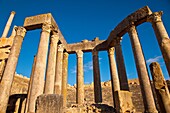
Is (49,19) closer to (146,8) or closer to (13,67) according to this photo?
(13,67)

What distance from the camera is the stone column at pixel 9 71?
11102mm

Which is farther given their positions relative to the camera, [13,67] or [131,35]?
[131,35]

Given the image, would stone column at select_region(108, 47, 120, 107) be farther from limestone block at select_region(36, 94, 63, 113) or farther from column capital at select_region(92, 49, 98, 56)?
limestone block at select_region(36, 94, 63, 113)

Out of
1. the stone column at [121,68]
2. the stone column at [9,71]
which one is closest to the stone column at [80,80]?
the stone column at [121,68]

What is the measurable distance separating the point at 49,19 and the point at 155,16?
9934 millimetres

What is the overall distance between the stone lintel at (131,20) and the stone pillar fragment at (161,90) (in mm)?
7374

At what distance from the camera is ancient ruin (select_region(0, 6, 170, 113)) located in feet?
32.8

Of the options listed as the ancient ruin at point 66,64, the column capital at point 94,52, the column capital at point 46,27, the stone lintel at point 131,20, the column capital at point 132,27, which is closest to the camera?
the ancient ruin at point 66,64

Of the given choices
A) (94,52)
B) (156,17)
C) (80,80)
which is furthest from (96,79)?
(156,17)

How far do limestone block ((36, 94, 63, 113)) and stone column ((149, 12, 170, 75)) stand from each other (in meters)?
8.92

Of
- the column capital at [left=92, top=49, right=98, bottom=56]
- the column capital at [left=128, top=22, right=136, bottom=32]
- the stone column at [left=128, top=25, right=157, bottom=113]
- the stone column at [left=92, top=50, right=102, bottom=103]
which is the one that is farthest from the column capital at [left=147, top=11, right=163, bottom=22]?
the stone column at [left=92, top=50, right=102, bottom=103]

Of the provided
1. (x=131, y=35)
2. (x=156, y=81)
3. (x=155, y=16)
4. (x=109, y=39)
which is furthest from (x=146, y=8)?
(x=156, y=81)

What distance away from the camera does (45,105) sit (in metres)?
5.97

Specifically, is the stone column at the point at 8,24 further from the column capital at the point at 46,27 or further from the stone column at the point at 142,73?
the stone column at the point at 142,73
